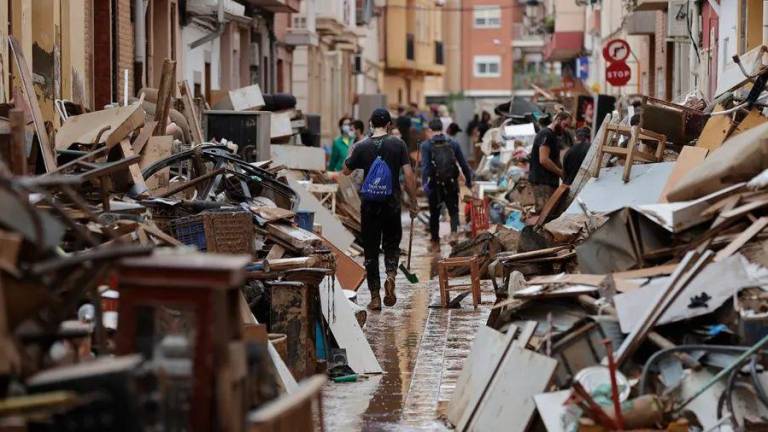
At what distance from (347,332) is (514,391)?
3025 millimetres

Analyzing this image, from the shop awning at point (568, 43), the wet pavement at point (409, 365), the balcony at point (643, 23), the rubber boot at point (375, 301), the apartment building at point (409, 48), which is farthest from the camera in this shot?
the apartment building at point (409, 48)

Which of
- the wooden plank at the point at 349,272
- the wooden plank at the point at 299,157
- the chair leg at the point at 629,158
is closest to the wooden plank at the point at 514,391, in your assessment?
the chair leg at the point at 629,158

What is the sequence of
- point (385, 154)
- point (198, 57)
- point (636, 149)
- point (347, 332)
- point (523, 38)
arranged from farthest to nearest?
point (523, 38), point (198, 57), point (385, 154), point (636, 149), point (347, 332)

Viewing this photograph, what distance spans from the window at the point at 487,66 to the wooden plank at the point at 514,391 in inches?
3389

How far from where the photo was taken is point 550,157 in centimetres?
1888

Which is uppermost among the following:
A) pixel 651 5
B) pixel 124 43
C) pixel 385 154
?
pixel 651 5

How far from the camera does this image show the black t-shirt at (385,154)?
15.0 m

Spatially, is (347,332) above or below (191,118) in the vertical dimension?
below

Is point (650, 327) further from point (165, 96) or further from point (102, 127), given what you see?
point (165, 96)

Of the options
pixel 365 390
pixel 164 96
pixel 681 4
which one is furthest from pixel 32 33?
pixel 681 4

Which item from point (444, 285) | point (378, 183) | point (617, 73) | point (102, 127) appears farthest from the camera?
point (617, 73)

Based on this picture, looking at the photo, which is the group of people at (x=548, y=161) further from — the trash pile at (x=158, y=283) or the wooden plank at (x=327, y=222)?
the trash pile at (x=158, y=283)

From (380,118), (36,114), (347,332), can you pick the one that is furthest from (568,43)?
(347,332)

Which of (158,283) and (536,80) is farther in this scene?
(536,80)
